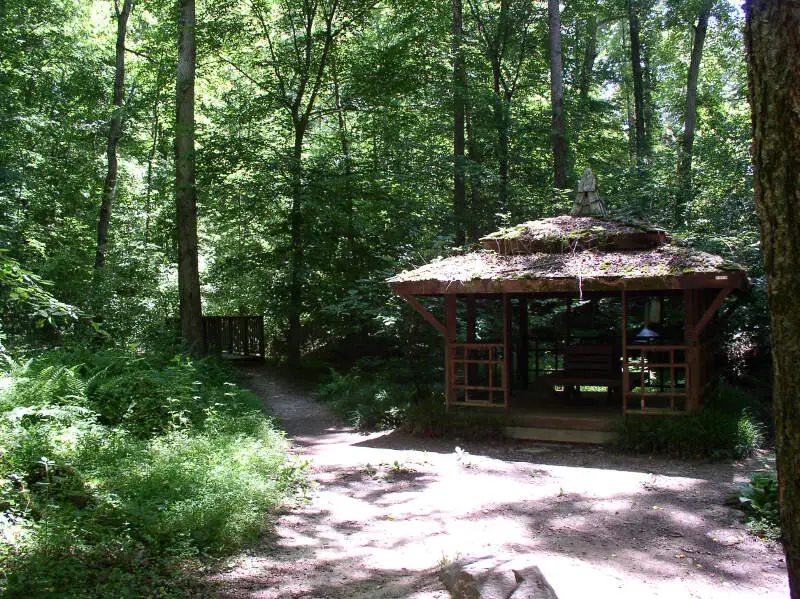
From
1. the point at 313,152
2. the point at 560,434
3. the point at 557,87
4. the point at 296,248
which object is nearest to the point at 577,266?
the point at 560,434

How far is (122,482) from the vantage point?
5172 millimetres

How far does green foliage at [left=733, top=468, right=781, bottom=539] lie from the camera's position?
5.29 meters

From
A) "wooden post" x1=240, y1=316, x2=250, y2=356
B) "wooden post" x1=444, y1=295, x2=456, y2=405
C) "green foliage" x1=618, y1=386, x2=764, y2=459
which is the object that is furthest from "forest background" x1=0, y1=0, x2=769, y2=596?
"green foliage" x1=618, y1=386, x2=764, y2=459

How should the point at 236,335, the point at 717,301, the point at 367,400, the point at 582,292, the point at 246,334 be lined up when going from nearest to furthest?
the point at 717,301, the point at 582,292, the point at 367,400, the point at 246,334, the point at 236,335

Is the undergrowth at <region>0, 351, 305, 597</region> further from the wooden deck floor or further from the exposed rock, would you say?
the wooden deck floor

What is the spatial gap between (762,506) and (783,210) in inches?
168

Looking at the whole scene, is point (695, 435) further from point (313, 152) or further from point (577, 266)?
point (313, 152)

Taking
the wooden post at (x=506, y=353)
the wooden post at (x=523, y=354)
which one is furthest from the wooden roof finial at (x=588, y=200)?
the wooden post at (x=523, y=354)

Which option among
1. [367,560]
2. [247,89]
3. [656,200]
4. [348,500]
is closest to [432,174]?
[656,200]

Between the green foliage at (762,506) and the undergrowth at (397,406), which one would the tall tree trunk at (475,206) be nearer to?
the undergrowth at (397,406)

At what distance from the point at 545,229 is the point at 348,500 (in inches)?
220

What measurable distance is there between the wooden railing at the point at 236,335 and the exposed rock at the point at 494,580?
556 inches

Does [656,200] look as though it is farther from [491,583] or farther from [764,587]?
[491,583]

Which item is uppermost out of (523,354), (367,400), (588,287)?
(588,287)
